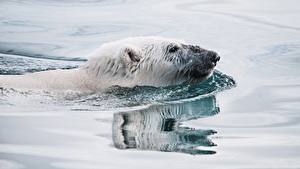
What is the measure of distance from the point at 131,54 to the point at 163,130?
2093 mm

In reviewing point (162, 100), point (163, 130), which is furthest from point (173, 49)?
point (163, 130)

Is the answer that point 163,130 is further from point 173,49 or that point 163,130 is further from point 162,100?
point 173,49

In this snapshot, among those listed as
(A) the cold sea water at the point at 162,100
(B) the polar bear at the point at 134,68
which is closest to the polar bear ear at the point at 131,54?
(B) the polar bear at the point at 134,68

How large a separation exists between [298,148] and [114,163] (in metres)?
1.84

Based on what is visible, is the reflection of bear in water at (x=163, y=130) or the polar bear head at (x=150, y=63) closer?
the reflection of bear in water at (x=163, y=130)

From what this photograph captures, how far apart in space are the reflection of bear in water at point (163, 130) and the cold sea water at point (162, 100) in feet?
0.04

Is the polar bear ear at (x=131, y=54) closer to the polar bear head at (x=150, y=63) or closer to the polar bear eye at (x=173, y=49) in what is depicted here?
the polar bear head at (x=150, y=63)

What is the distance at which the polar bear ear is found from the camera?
9.88 m

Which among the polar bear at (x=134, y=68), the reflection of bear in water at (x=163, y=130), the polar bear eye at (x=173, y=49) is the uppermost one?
the polar bear eye at (x=173, y=49)

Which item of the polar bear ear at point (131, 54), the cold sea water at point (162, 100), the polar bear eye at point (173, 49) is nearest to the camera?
the cold sea water at point (162, 100)

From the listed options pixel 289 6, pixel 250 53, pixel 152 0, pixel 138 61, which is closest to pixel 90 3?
pixel 152 0

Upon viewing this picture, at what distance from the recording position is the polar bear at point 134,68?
9891 mm

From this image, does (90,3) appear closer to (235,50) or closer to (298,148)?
(235,50)

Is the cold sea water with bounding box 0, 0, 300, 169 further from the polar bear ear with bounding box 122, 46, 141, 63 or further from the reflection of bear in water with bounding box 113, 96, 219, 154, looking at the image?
the polar bear ear with bounding box 122, 46, 141, 63
